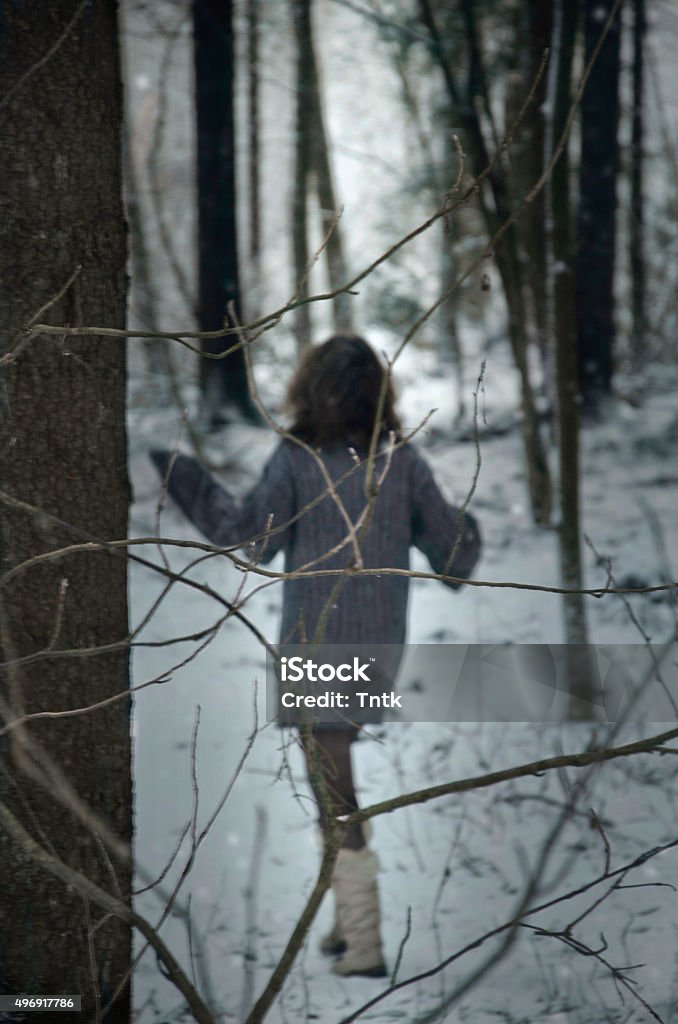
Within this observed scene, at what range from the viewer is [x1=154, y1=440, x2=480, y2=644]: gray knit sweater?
236 centimetres

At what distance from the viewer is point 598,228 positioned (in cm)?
744

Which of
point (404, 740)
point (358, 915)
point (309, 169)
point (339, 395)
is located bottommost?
point (358, 915)

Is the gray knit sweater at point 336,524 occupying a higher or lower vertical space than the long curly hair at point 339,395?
lower

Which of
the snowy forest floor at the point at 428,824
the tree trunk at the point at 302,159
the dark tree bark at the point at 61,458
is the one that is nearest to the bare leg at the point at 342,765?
the snowy forest floor at the point at 428,824

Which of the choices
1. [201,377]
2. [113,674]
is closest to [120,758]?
[113,674]

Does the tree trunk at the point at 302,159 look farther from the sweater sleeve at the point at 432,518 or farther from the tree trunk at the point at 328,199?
the sweater sleeve at the point at 432,518

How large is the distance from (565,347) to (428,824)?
1929 mm

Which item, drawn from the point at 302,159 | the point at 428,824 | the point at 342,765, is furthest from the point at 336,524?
the point at 302,159

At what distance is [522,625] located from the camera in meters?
5.04

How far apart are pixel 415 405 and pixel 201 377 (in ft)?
5.81

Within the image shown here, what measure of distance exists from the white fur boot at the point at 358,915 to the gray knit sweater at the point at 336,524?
596 millimetres

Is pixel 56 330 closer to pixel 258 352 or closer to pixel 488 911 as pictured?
pixel 488 911

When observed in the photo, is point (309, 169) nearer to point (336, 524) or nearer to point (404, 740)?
point (404, 740)

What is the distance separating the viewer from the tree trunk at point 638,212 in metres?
7.70
